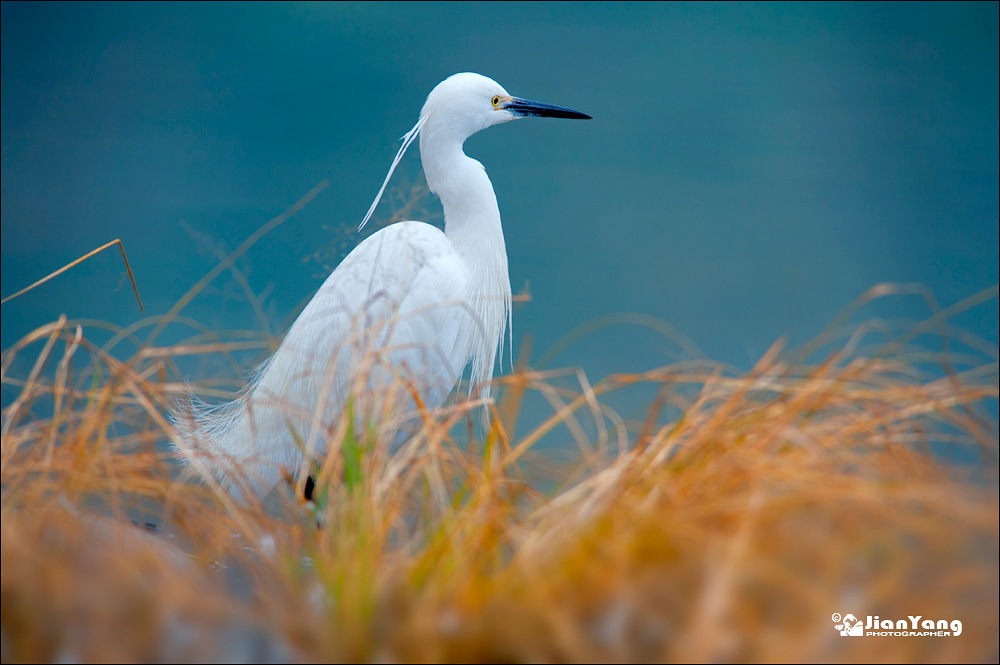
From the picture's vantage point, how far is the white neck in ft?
5.40

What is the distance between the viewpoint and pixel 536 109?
171 cm

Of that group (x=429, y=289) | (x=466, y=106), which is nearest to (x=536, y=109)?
(x=466, y=106)

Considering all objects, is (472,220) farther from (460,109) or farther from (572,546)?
(572,546)

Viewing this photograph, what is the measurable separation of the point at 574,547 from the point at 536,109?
1240 millimetres

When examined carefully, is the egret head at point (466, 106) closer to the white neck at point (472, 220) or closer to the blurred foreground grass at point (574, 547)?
the white neck at point (472, 220)

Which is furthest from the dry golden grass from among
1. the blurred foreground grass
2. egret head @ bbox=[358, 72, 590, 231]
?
egret head @ bbox=[358, 72, 590, 231]

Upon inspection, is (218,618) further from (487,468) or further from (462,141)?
(462,141)

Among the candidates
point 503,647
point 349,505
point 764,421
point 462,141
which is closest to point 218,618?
point 349,505

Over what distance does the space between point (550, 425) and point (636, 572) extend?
236 millimetres

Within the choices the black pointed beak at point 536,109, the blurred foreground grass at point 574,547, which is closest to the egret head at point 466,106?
the black pointed beak at point 536,109

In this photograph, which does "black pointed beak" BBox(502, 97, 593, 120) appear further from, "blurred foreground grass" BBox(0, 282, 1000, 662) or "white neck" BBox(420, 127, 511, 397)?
"blurred foreground grass" BBox(0, 282, 1000, 662)

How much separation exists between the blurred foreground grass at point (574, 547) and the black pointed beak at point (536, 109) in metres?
0.97

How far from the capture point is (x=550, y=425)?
89 cm

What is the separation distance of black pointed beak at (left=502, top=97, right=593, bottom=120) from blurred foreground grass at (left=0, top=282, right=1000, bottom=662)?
3.18 feet
